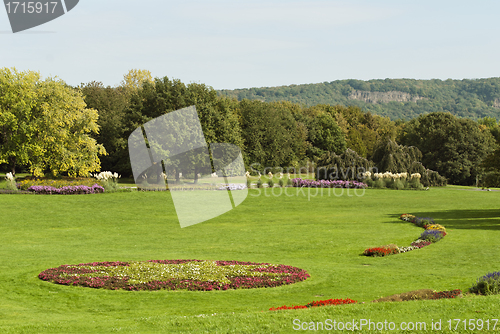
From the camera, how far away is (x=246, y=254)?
1673cm

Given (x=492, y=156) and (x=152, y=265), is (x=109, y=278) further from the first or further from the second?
(x=492, y=156)

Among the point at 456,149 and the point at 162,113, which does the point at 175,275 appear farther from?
the point at 456,149

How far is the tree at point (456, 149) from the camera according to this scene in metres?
63.3

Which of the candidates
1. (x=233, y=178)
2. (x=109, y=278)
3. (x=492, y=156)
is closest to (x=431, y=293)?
(x=109, y=278)

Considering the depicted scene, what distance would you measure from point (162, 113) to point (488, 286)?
42.3 m

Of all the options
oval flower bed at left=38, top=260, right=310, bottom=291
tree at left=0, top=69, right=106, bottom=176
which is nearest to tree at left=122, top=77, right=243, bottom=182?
tree at left=0, top=69, right=106, bottom=176

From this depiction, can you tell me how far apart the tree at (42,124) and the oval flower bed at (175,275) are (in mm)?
28313

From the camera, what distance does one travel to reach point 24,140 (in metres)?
38.8

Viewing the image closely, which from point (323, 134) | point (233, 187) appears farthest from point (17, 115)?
point (323, 134)

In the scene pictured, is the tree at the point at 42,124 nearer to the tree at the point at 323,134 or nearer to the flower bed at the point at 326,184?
the flower bed at the point at 326,184

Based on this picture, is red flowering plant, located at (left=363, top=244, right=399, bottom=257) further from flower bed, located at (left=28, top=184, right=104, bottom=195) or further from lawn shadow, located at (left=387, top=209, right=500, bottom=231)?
flower bed, located at (left=28, top=184, right=104, bottom=195)

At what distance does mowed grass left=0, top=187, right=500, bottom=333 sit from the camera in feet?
26.4

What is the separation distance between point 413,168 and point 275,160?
93.7 ft

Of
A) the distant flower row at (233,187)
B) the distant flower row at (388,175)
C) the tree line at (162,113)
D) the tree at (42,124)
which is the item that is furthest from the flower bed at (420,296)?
the tree at (42,124)
